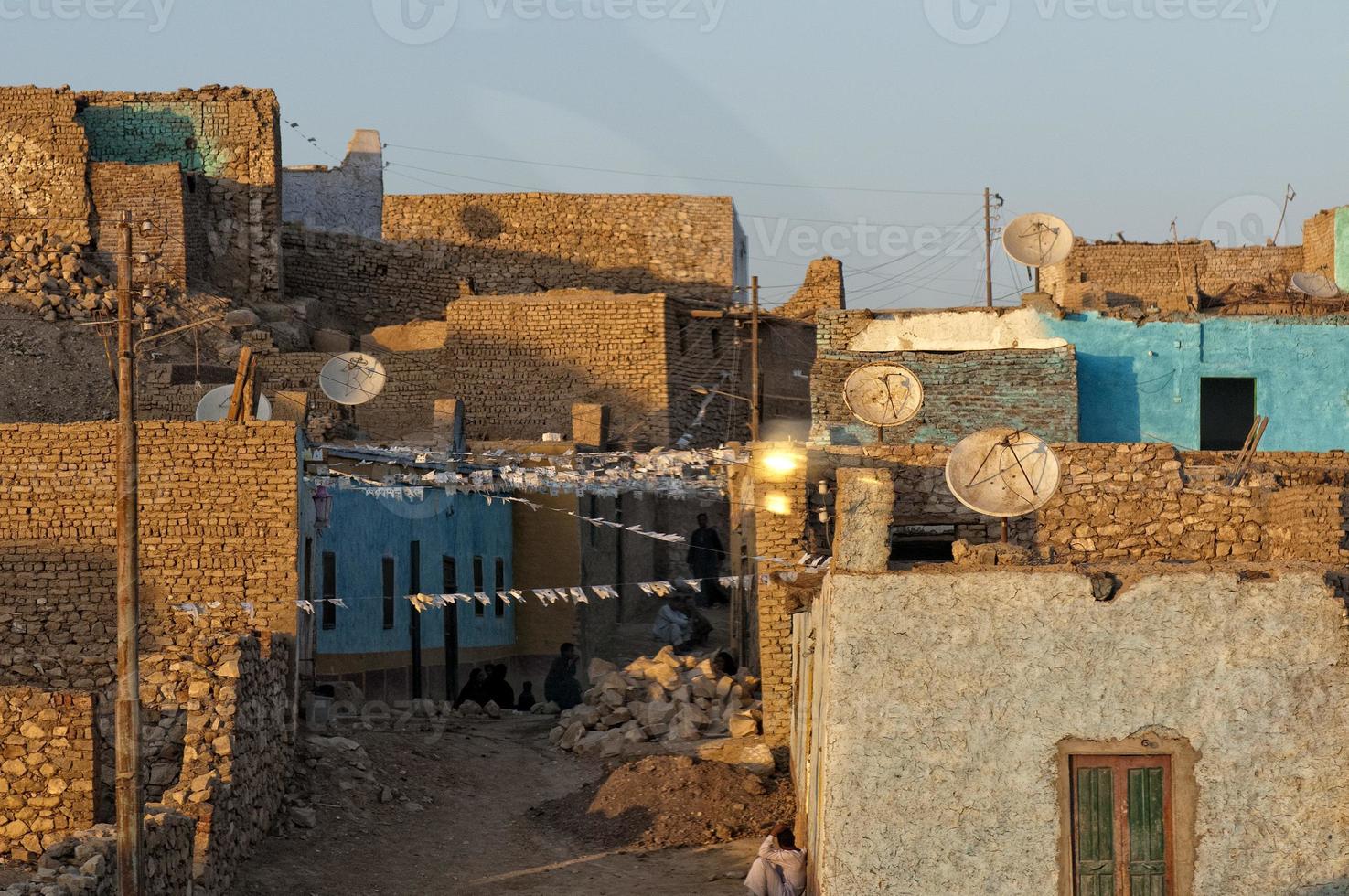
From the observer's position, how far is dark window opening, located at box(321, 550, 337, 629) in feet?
73.0

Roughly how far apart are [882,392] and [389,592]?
6513mm

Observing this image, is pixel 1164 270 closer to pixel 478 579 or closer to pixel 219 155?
pixel 478 579

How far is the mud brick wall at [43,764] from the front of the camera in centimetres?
1498

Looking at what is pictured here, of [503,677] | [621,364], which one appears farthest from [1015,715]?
[621,364]

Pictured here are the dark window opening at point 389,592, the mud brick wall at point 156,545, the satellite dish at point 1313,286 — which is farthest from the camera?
the satellite dish at point 1313,286

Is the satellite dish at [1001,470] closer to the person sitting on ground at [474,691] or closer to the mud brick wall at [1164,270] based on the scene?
the person sitting on ground at [474,691]

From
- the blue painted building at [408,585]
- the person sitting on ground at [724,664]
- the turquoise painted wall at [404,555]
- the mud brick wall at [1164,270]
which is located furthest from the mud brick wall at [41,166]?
the person sitting on ground at [724,664]

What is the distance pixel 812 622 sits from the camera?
16.3m

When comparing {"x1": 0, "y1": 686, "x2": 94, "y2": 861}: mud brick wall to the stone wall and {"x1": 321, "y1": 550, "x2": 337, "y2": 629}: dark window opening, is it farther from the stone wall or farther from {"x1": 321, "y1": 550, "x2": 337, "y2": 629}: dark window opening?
the stone wall

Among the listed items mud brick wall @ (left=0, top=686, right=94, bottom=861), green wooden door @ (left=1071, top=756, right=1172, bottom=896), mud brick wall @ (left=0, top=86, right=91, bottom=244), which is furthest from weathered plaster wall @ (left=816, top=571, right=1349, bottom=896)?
mud brick wall @ (left=0, top=86, right=91, bottom=244)

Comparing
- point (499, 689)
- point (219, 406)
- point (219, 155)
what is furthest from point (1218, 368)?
point (219, 155)

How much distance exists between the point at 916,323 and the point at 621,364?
6.74 metres

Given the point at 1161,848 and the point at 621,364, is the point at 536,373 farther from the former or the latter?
the point at 1161,848

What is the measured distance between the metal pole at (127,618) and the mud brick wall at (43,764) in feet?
1.07
